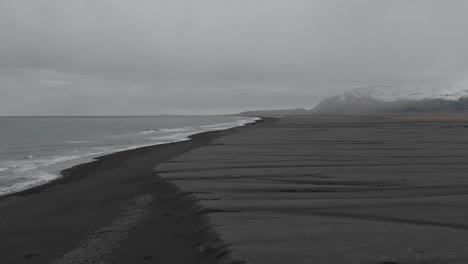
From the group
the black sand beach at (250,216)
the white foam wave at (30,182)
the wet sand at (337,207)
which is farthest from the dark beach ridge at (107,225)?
the white foam wave at (30,182)

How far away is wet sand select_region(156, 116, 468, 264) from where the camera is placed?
6.57 metres

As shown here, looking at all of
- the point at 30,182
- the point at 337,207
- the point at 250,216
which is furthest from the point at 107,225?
the point at 30,182

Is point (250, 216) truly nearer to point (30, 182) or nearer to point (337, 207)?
point (337, 207)

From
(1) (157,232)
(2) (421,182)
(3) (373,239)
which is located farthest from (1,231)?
→ (2) (421,182)

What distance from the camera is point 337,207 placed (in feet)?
31.6

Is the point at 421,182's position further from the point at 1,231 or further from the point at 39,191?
the point at 39,191

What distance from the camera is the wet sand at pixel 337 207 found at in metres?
6.57

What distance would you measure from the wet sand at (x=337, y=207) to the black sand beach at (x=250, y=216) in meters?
0.03

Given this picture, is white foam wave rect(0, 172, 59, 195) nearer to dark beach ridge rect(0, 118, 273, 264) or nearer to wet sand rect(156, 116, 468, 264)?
dark beach ridge rect(0, 118, 273, 264)

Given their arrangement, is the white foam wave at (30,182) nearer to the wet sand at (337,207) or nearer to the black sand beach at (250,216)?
the black sand beach at (250,216)

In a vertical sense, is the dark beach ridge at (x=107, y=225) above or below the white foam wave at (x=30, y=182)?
below

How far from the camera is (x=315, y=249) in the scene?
22.0 ft

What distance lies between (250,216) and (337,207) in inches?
87.0

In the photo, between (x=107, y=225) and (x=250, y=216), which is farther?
(x=107, y=225)
